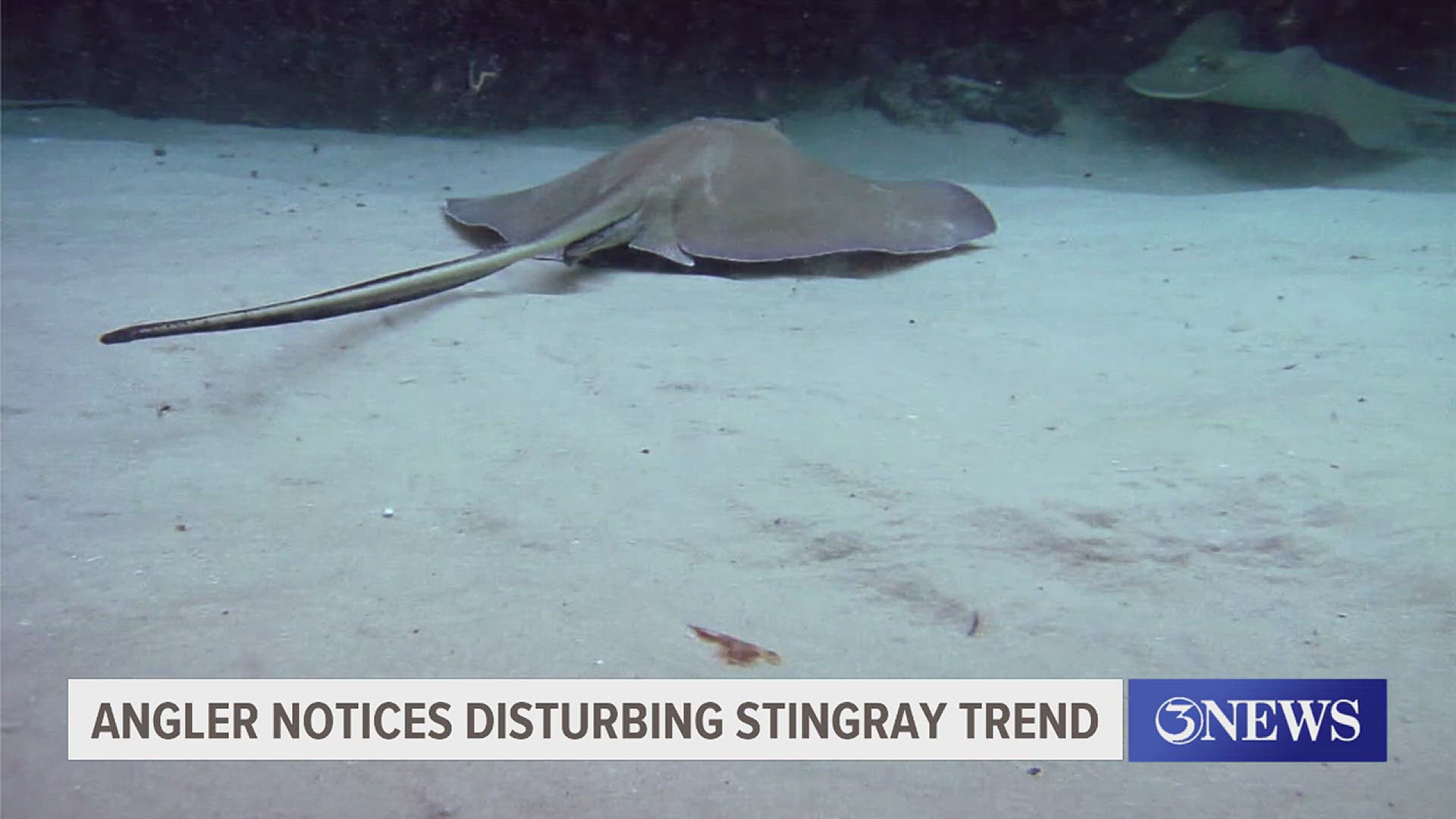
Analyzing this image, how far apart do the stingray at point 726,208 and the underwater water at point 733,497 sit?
0.14 m

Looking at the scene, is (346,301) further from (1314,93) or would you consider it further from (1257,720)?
(1314,93)

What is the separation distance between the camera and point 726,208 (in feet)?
12.6

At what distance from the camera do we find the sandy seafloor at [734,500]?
1.30 metres

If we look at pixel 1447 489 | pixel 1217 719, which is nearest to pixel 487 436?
pixel 1217 719

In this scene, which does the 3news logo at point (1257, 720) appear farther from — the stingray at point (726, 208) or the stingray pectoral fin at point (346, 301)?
the stingray at point (726, 208)

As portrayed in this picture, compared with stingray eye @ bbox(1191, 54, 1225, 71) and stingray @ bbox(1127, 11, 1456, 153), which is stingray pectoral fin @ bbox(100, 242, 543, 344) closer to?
stingray @ bbox(1127, 11, 1456, 153)

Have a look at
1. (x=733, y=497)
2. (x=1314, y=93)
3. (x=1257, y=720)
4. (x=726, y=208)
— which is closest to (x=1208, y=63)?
(x=1314, y=93)

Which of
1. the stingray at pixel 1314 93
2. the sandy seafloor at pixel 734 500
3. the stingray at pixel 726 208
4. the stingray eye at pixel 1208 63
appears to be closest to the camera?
the sandy seafloor at pixel 734 500

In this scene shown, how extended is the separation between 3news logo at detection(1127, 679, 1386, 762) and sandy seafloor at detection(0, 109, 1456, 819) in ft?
0.09

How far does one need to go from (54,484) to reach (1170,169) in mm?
7198

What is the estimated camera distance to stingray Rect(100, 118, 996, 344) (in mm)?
3643

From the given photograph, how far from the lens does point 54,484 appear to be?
1953 millimetres

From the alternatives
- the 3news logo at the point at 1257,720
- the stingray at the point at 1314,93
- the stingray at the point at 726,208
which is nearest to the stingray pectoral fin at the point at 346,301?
the stingray at the point at 726,208

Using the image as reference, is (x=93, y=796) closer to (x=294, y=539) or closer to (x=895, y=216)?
(x=294, y=539)
